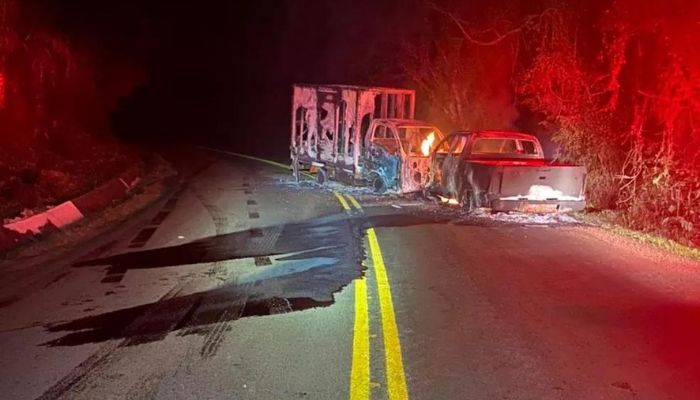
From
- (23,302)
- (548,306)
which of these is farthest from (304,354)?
(23,302)

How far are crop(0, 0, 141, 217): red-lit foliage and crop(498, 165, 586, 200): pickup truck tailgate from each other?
9018 millimetres

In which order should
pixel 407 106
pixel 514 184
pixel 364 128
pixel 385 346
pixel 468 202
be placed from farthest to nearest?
pixel 407 106 → pixel 364 128 → pixel 468 202 → pixel 514 184 → pixel 385 346

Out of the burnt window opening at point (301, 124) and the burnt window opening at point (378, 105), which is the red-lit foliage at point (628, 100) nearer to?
the burnt window opening at point (378, 105)

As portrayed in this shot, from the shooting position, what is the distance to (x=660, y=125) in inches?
569

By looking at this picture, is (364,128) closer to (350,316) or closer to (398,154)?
(398,154)

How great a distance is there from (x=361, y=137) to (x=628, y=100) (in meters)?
6.93

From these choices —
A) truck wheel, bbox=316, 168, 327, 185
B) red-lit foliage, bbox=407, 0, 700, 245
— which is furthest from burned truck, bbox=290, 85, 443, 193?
red-lit foliage, bbox=407, 0, 700, 245

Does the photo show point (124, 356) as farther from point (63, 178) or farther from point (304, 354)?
point (63, 178)

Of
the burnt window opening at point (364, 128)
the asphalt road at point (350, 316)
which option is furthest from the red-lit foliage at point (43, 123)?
the burnt window opening at point (364, 128)

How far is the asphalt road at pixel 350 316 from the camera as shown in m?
5.39

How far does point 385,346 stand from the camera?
6.13 metres

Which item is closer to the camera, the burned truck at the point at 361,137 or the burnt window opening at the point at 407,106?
the burned truck at the point at 361,137

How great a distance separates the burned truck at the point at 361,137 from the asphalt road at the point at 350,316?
5.13 metres

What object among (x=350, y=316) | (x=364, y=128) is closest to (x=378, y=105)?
(x=364, y=128)
